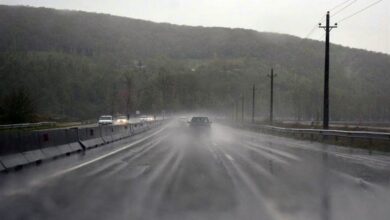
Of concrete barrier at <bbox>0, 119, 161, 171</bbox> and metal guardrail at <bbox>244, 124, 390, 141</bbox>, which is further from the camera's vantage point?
metal guardrail at <bbox>244, 124, 390, 141</bbox>

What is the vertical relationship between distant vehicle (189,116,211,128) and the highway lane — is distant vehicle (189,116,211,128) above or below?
above

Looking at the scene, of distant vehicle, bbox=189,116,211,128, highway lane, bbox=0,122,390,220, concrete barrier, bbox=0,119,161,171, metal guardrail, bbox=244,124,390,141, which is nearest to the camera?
highway lane, bbox=0,122,390,220

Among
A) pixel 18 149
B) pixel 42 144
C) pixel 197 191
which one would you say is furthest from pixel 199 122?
pixel 197 191

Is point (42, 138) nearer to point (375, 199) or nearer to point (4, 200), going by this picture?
point (4, 200)

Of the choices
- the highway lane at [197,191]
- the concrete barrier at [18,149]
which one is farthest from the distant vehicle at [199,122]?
the highway lane at [197,191]

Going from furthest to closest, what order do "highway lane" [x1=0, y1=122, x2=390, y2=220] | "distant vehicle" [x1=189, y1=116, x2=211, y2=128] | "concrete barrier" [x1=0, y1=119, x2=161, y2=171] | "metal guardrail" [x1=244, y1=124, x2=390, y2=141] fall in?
"distant vehicle" [x1=189, y1=116, x2=211, y2=128] → "metal guardrail" [x1=244, y1=124, x2=390, y2=141] → "concrete barrier" [x1=0, y1=119, x2=161, y2=171] → "highway lane" [x1=0, y1=122, x2=390, y2=220]

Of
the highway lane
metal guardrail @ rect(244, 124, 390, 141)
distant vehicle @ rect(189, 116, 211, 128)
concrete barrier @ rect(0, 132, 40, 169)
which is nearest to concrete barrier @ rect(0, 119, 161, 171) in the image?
concrete barrier @ rect(0, 132, 40, 169)

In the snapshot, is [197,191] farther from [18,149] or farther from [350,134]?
[350,134]

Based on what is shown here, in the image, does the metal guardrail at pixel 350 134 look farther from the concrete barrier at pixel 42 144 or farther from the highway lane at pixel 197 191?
the concrete barrier at pixel 42 144

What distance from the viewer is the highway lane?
970 cm

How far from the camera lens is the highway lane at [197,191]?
970 centimetres

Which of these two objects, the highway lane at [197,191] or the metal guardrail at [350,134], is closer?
the highway lane at [197,191]

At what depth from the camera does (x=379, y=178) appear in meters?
15.5

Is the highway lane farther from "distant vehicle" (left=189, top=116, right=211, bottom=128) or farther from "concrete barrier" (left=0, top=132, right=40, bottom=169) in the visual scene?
"distant vehicle" (left=189, top=116, right=211, bottom=128)
